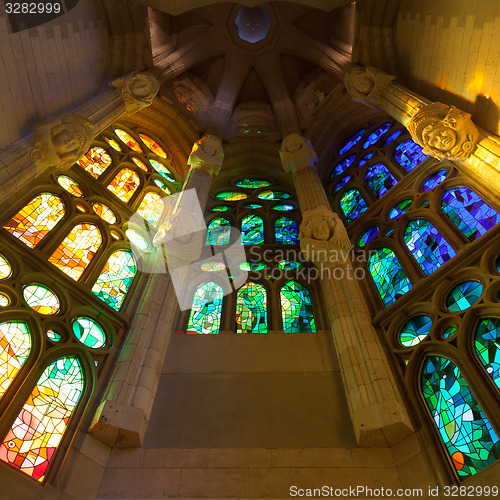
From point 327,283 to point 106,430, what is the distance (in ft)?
13.5

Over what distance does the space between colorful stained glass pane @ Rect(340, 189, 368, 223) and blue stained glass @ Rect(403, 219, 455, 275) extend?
200 cm

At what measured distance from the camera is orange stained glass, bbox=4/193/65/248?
6.23m

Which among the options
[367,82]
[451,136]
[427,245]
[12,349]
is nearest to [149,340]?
[12,349]

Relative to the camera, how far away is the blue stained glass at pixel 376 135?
34.9ft

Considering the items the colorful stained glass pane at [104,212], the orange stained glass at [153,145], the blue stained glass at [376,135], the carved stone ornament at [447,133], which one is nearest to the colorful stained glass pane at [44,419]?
the colorful stained glass pane at [104,212]

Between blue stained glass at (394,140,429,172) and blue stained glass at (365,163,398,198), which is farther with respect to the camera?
blue stained glass at (365,163,398,198)

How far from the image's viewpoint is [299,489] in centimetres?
447

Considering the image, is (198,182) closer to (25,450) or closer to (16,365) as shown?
(16,365)

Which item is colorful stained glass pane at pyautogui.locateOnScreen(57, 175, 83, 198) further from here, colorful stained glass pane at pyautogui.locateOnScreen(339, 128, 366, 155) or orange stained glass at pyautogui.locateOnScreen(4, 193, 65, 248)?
colorful stained glass pane at pyautogui.locateOnScreen(339, 128, 366, 155)

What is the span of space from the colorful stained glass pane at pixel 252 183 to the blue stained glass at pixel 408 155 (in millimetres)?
4502

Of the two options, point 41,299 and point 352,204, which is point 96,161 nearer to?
point 41,299

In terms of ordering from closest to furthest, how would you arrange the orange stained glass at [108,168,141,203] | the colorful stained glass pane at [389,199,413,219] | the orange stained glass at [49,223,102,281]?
the orange stained glass at [49,223,102,281] < the colorful stained glass pane at [389,199,413,219] < the orange stained glass at [108,168,141,203]

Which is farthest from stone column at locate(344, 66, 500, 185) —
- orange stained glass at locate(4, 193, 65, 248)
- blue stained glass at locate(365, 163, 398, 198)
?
orange stained glass at locate(4, 193, 65, 248)

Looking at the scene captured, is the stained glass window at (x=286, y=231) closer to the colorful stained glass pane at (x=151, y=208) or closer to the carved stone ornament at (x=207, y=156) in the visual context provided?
the carved stone ornament at (x=207, y=156)
